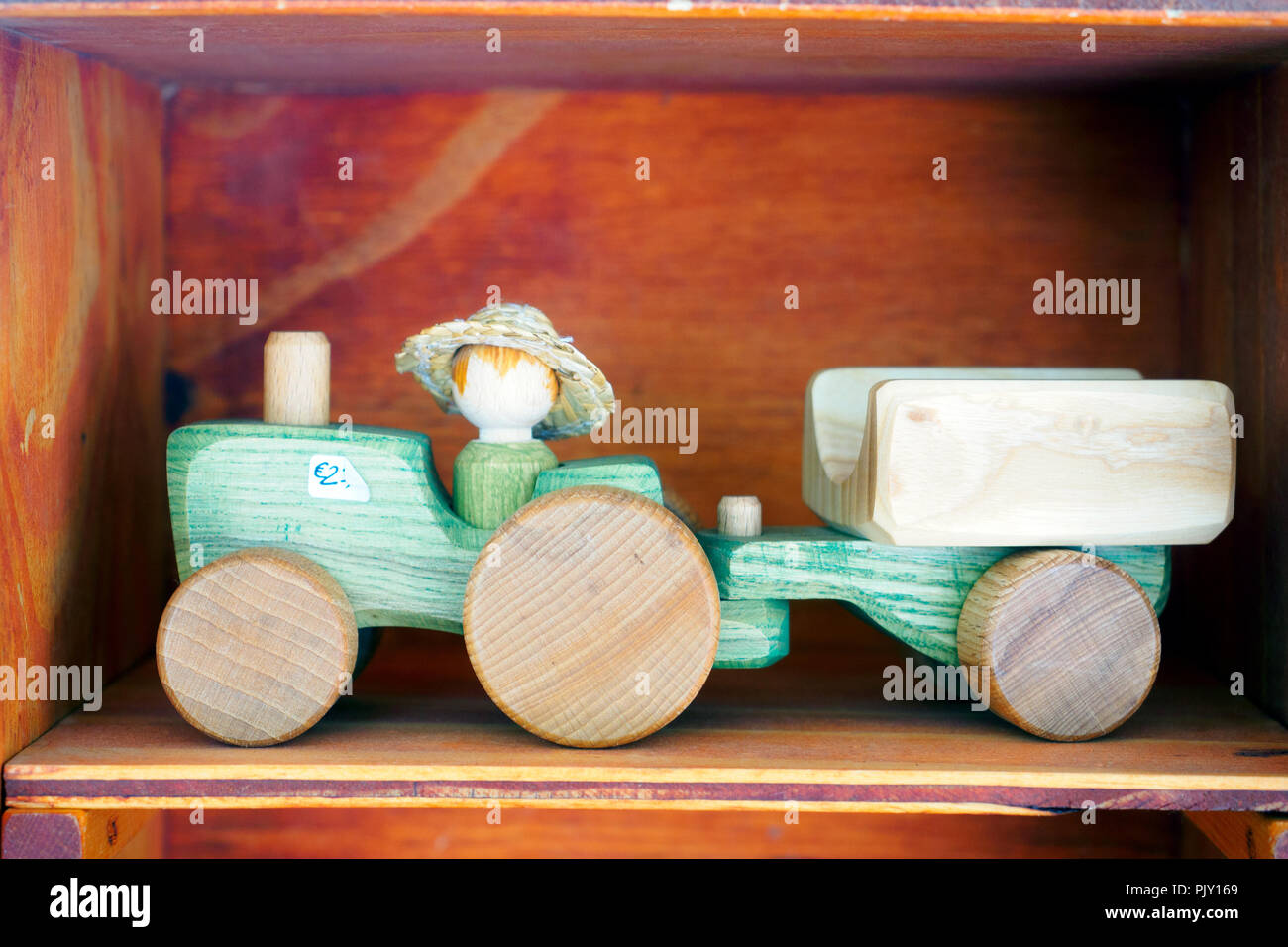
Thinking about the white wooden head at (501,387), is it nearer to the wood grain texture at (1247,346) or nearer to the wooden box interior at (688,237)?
the wooden box interior at (688,237)

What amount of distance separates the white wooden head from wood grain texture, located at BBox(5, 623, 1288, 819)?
21cm

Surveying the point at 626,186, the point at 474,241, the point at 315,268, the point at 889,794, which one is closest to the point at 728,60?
the point at 626,186

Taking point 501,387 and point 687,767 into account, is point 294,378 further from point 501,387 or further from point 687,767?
point 687,767

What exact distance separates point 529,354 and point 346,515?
0.56 feet

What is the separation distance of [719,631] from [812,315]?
1.20ft

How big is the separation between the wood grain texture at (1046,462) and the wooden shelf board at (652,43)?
22cm

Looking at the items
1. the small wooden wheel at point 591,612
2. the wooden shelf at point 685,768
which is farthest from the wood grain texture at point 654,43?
the wooden shelf at point 685,768

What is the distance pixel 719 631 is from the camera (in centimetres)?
73

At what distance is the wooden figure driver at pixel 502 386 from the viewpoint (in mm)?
723

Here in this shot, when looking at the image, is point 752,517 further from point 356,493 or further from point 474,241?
point 474,241

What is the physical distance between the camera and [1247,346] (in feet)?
2.60

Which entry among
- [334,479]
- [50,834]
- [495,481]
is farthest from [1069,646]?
[50,834]

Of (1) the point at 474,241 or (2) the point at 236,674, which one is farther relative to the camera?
(1) the point at 474,241

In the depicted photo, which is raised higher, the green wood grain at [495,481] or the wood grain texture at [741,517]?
the green wood grain at [495,481]
